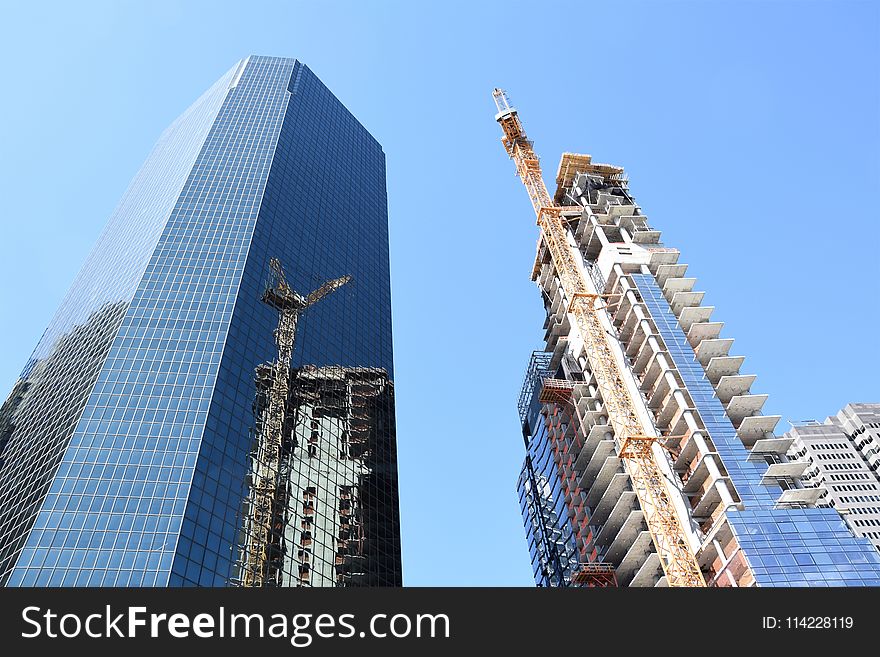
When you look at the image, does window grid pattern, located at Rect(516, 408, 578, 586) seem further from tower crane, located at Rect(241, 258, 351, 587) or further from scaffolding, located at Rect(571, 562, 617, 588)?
tower crane, located at Rect(241, 258, 351, 587)

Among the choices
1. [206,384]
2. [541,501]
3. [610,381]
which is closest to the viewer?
[206,384]

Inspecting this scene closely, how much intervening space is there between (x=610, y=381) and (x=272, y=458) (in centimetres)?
4580

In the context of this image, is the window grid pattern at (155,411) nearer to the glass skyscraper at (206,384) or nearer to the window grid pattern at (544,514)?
the glass skyscraper at (206,384)

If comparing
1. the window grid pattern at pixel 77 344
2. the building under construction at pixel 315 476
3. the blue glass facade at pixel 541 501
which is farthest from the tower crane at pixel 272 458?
the blue glass facade at pixel 541 501

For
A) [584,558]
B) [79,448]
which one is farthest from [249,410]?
[584,558]

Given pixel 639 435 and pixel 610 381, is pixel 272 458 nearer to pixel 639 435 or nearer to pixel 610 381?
pixel 639 435

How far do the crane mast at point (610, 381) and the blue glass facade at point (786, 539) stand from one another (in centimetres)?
691

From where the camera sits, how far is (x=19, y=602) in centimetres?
1903

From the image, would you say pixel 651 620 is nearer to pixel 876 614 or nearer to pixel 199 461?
pixel 876 614

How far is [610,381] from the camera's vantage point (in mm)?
103562

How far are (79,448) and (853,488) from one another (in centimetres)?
18251

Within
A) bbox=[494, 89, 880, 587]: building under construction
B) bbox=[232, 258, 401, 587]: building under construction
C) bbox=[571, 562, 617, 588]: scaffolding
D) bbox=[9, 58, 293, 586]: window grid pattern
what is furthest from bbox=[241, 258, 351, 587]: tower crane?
bbox=[494, 89, 880, 587]: building under construction

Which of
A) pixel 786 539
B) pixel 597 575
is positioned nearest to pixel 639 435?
pixel 597 575

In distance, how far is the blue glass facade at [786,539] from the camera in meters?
73.2
